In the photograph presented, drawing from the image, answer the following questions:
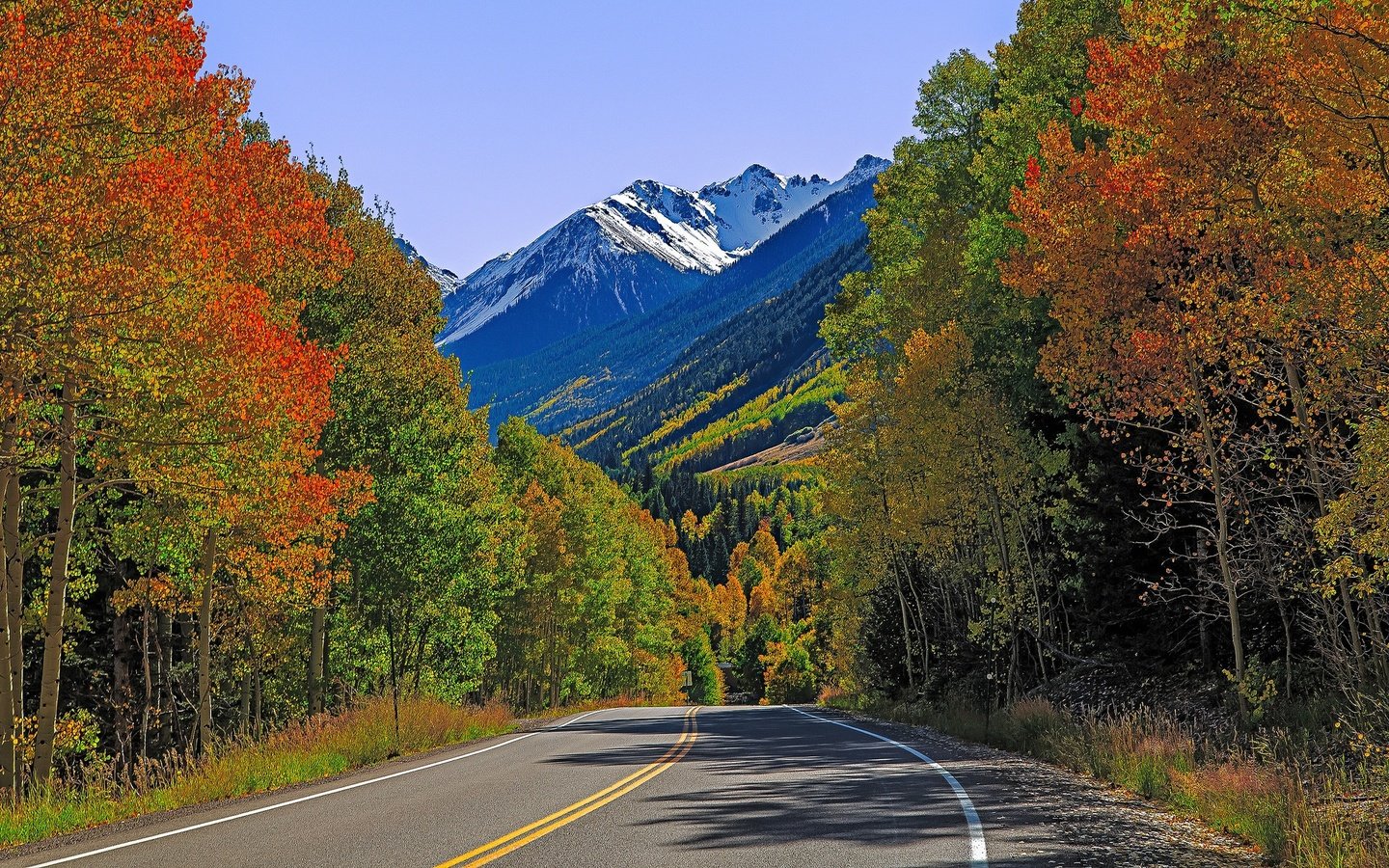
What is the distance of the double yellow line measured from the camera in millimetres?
8617

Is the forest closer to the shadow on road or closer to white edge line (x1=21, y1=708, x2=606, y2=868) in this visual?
the shadow on road

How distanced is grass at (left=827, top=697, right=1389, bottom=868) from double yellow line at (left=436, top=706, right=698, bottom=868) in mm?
6263

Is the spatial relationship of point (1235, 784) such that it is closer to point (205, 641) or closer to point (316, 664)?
point (205, 641)

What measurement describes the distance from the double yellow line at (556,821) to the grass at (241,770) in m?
5.28

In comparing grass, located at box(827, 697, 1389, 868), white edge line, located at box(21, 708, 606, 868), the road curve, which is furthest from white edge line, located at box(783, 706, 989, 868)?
white edge line, located at box(21, 708, 606, 868)

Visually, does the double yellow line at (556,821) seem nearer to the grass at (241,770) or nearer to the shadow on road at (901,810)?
the shadow on road at (901,810)

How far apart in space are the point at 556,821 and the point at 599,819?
444 mm

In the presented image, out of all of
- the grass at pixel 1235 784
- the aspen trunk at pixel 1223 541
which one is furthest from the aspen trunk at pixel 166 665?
the aspen trunk at pixel 1223 541

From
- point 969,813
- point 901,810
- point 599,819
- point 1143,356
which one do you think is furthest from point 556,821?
point 1143,356

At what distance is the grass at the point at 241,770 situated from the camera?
12.3 metres

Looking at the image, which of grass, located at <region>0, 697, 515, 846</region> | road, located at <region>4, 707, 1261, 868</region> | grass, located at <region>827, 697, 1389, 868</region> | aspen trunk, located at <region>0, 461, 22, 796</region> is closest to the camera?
grass, located at <region>827, 697, 1389, 868</region>

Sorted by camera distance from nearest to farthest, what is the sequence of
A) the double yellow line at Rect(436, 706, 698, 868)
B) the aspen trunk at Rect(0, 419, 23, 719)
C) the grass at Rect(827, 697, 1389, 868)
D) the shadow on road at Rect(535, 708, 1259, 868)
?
the grass at Rect(827, 697, 1389, 868)
the double yellow line at Rect(436, 706, 698, 868)
the shadow on road at Rect(535, 708, 1259, 868)
the aspen trunk at Rect(0, 419, 23, 719)

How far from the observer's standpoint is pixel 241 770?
15352 mm

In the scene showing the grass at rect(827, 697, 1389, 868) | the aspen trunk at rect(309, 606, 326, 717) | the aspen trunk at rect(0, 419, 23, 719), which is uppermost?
the aspen trunk at rect(0, 419, 23, 719)
